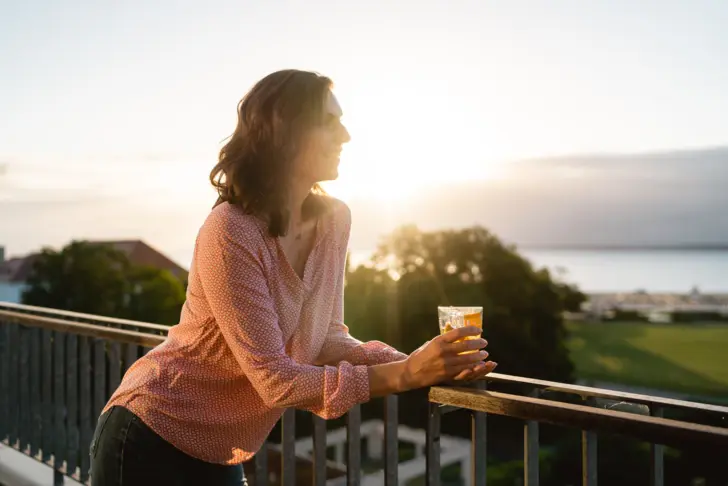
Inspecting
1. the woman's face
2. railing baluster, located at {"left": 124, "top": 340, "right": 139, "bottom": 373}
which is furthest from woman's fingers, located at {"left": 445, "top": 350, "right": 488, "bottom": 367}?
railing baluster, located at {"left": 124, "top": 340, "right": 139, "bottom": 373}

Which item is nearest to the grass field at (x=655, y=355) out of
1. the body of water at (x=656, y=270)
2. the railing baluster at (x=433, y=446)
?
the body of water at (x=656, y=270)

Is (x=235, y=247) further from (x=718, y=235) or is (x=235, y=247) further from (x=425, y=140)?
(x=718, y=235)

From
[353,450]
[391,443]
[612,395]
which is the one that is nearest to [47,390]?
[353,450]

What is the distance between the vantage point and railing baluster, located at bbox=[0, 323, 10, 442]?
3.60 metres

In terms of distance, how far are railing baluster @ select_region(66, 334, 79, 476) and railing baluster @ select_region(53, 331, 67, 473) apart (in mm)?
52

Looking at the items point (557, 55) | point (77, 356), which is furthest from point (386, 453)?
point (557, 55)

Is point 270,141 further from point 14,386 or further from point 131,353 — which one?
point 14,386

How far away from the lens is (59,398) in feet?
10.7

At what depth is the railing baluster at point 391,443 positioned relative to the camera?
68.7 inches

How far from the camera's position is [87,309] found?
3822 cm

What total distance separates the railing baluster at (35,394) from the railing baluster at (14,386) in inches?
5.5

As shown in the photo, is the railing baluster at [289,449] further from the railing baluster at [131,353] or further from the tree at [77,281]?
the tree at [77,281]

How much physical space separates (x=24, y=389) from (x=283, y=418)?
1.94 metres

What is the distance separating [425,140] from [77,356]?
5215 centimetres
